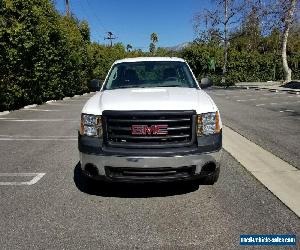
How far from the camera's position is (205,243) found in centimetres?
365

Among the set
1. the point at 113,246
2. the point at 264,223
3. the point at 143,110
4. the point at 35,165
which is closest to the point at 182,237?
the point at 113,246

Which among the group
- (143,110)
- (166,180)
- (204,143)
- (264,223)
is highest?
(143,110)

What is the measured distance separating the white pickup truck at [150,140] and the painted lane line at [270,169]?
96 centimetres

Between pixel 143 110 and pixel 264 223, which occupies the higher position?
pixel 143 110

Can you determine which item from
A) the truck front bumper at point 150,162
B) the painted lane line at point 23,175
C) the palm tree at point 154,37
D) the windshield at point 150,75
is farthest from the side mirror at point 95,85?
the palm tree at point 154,37

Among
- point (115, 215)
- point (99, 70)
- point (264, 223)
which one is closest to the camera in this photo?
point (264, 223)

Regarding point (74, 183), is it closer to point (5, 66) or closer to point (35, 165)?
point (35, 165)

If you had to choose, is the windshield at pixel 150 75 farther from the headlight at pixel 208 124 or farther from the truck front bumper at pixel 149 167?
the truck front bumper at pixel 149 167

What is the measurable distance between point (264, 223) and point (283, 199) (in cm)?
78

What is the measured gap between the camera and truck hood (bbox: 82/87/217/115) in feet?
15.1

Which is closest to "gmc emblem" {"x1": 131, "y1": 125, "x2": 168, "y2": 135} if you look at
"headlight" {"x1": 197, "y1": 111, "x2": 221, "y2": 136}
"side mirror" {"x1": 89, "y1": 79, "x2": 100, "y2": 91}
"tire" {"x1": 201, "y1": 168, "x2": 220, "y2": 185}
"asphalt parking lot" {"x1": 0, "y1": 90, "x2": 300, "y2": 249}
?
"headlight" {"x1": 197, "y1": 111, "x2": 221, "y2": 136}

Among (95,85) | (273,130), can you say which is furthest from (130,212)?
(273,130)

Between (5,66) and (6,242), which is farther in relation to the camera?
(5,66)

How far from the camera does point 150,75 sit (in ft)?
21.5
